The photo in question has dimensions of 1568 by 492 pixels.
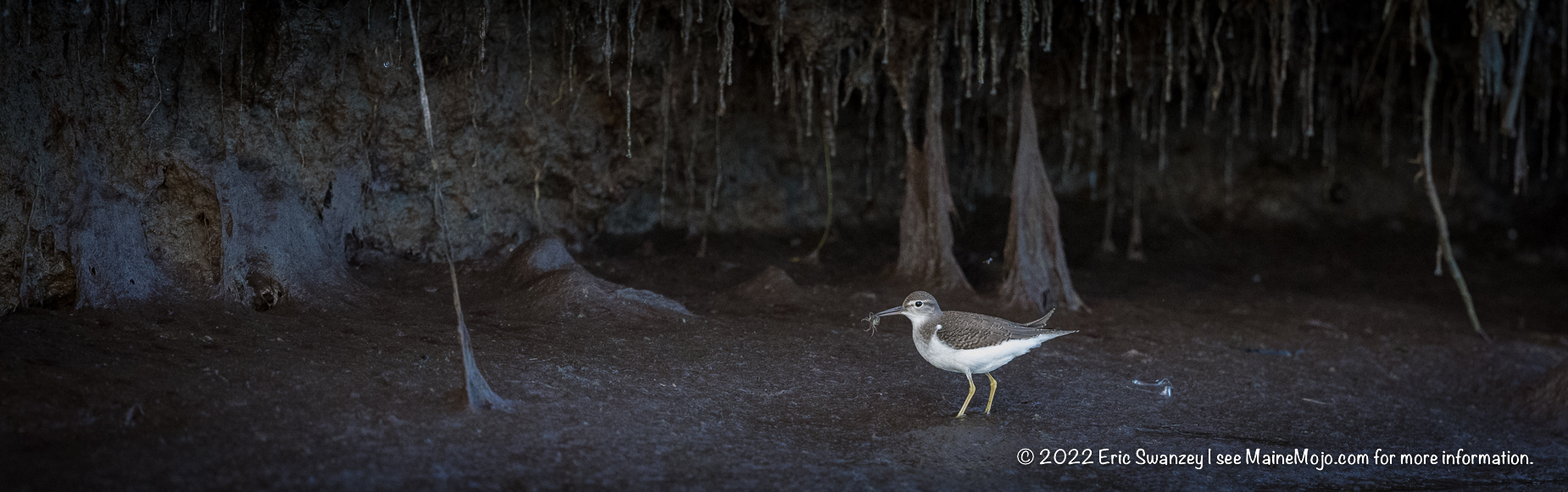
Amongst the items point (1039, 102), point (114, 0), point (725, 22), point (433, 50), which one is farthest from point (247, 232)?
point (1039, 102)

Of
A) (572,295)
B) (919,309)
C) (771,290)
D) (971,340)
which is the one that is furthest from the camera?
(771,290)

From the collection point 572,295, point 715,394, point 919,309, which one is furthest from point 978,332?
point 572,295

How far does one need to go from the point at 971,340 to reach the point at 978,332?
0.20ft

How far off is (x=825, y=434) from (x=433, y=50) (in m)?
3.84

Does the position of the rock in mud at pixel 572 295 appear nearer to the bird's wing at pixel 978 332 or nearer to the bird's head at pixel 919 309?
the bird's head at pixel 919 309

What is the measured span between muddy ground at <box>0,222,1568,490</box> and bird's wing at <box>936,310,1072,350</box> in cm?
39

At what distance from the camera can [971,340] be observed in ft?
14.6

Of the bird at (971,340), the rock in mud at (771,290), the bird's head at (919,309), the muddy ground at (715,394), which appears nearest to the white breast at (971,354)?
the bird at (971,340)

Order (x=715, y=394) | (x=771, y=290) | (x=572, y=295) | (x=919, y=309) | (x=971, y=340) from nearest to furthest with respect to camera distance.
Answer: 1. (x=971, y=340)
2. (x=715, y=394)
3. (x=919, y=309)
4. (x=572, y=295)
5. (x=771, y=290)

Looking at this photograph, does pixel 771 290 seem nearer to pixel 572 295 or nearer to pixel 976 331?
pixel 572 295

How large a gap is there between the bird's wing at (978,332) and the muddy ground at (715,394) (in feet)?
1.28

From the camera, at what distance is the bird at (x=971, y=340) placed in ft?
14.6

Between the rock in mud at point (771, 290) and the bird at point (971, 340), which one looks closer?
the bird at point (971, 340)

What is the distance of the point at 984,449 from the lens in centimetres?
421
